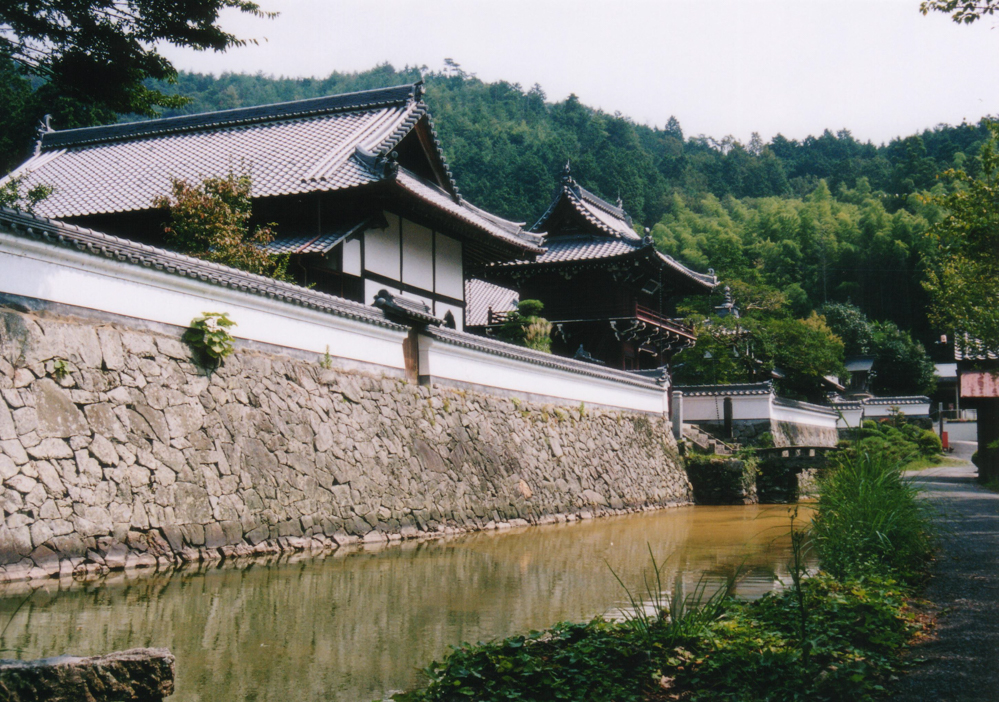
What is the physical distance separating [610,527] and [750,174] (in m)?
85.6

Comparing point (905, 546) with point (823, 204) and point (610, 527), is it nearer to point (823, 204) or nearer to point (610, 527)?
point (610, 527)

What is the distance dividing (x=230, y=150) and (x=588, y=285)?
15007 millimetres

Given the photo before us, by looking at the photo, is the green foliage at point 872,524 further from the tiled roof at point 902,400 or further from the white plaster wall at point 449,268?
the tiled roof at point 902,400

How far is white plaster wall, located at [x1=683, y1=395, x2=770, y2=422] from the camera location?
96.3 ft

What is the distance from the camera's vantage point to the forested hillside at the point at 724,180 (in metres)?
59.3

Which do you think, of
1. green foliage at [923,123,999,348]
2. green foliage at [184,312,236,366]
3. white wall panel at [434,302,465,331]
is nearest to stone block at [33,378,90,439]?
green foliage at [184,312,236,366]

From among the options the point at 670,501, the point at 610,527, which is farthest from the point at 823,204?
Answer: the point at 610,527

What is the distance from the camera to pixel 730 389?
29.6 meters

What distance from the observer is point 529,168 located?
69.2 m

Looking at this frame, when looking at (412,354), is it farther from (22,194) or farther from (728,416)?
(728,416)

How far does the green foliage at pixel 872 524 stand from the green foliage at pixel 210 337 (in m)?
7.28

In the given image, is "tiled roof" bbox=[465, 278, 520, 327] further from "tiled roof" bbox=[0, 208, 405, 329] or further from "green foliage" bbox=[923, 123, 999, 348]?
"tiled roof" bbox=[0, 208, 405, 329]

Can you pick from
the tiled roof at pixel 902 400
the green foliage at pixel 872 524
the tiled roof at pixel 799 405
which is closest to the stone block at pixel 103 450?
the green foliage at pixel 872 524

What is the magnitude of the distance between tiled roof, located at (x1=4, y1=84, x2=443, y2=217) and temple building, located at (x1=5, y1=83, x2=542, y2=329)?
1.5 inches
